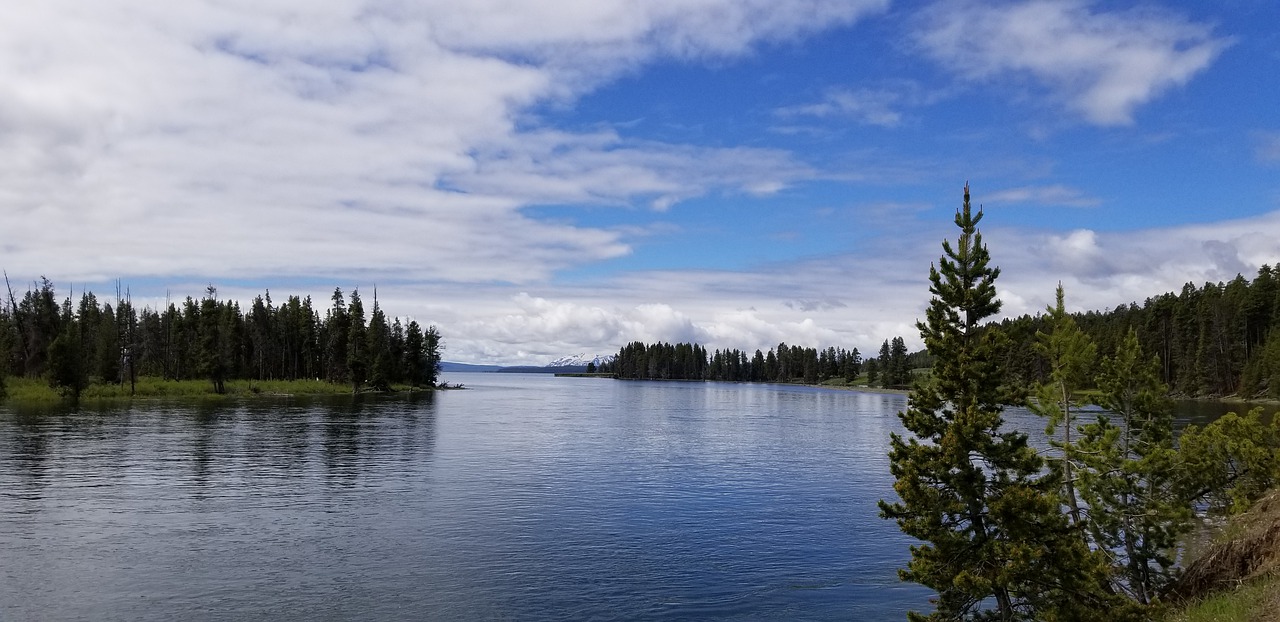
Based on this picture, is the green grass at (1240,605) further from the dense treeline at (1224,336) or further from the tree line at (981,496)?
the dense treeline at (1224,336)

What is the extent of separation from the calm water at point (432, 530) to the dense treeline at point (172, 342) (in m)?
68.8

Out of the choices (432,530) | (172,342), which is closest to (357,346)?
(172,342)

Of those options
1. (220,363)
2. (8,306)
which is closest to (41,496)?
(220,363)

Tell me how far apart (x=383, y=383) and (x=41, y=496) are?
151222mm

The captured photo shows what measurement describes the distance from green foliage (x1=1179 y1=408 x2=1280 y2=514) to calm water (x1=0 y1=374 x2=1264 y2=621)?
40.8 feet

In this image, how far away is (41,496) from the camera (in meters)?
43.9

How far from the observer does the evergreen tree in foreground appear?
20.2m

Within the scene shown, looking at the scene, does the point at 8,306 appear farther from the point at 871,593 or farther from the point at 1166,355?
the point at 1166,355

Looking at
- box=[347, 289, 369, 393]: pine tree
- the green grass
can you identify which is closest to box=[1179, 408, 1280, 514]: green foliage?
the green grass

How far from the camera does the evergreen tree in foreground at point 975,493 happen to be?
20.2 metres

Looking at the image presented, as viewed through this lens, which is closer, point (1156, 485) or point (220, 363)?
point (1156, 485)

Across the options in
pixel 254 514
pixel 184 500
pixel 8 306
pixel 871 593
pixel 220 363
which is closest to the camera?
pixel 871 593

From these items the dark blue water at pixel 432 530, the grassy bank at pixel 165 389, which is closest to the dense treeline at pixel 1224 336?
the dark blue water at pixel 432 530

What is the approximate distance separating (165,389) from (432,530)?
426 feet
